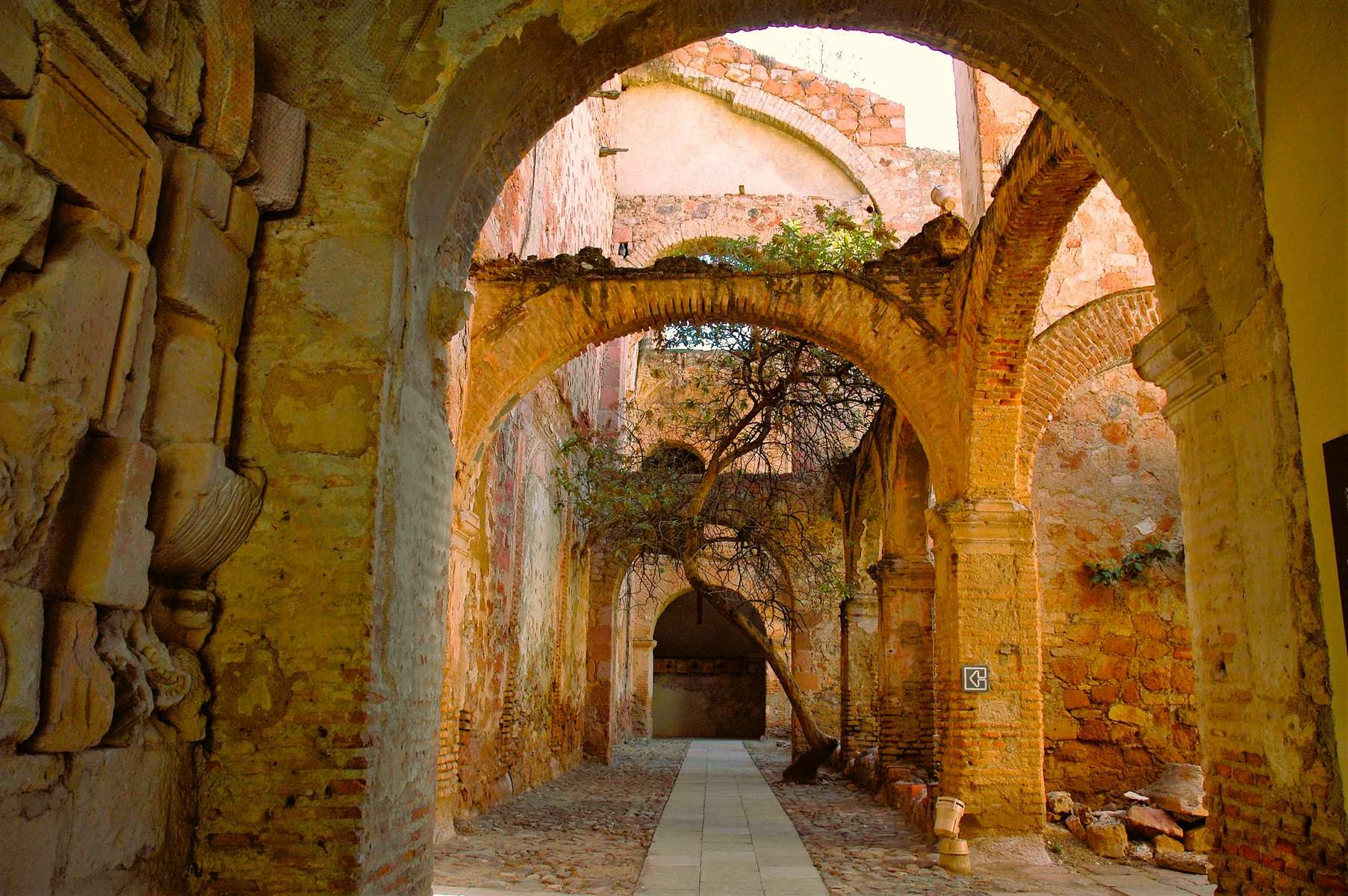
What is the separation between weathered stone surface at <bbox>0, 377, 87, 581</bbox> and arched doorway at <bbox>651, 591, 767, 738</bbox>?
22.8 m

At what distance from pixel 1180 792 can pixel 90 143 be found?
854 centimetres

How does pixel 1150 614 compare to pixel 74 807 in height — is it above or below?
above

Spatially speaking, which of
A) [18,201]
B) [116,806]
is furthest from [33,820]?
[18,201]

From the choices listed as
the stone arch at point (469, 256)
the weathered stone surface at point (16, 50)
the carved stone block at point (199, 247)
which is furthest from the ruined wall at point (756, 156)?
the weathered stone surface at point (16, 50)

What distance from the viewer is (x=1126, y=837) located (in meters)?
7.57

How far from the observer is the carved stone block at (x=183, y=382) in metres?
2.77

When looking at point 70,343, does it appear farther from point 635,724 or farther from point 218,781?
point 635,724

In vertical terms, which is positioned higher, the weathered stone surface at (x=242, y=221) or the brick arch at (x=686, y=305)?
the brick arch at (x=686, y=305)

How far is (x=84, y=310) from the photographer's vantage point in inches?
96.0

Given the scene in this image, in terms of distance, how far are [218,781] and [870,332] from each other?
6.58 meters

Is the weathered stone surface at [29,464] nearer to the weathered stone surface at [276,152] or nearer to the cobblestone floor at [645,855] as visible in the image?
the weathered stone surface at [276,152]

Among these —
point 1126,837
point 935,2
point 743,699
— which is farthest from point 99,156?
→ point 743,699

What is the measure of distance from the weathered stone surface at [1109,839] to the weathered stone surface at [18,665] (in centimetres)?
739

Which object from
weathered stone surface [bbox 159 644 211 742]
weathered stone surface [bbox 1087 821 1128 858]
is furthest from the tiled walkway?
weathered stone surface [bbox 159 644 211 742]
